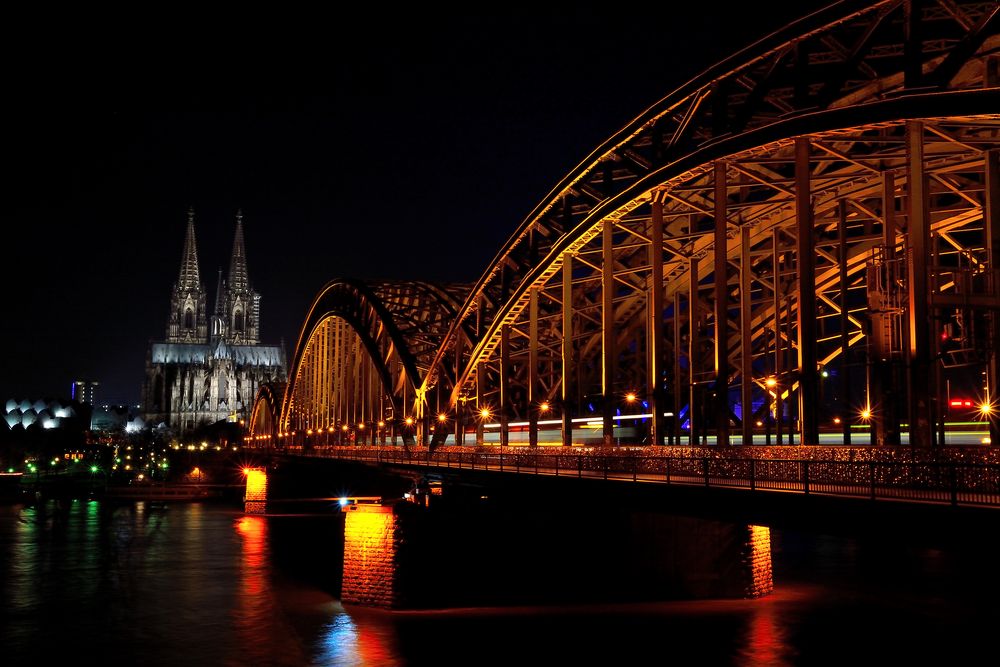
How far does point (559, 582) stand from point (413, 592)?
18.5 ft

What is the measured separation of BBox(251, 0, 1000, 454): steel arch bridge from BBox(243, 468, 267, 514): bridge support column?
2817cm

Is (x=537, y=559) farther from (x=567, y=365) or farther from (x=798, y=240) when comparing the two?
(x=798, y=240)

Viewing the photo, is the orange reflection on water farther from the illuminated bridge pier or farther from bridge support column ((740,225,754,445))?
bridge support column ((740,225,754,445))

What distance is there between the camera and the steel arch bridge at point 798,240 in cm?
2766

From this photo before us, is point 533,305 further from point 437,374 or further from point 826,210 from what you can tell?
point 437,374

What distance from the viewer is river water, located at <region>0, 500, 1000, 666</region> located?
31.5 metres

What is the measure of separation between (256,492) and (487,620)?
65.4 m

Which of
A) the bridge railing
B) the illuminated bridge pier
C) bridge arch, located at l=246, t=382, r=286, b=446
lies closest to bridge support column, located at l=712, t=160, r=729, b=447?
the bridge railing

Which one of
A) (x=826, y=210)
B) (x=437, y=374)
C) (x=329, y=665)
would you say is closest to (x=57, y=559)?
(x=437, y=374)

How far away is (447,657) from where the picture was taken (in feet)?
101

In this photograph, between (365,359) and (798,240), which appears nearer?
(798,240)

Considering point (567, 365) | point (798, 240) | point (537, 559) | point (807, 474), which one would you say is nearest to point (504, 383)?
point (567, 365)

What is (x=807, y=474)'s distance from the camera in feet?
73.7

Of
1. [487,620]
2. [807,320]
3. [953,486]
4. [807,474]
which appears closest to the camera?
[953,486]
